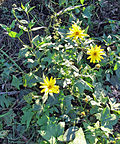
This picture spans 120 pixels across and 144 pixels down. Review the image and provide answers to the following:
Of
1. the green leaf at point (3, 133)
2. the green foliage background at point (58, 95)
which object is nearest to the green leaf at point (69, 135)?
the green foliage background at point (58, 95)

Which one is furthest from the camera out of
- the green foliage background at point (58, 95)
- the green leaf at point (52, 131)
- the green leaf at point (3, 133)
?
the green leaf at point (3, 133)

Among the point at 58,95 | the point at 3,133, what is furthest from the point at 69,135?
the point at 3,133

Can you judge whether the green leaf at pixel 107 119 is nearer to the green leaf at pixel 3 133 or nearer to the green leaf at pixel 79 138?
the green leaf at pixel 79 138

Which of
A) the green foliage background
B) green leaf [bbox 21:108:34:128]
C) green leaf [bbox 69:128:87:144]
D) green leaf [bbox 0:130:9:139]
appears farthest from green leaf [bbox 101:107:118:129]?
green leaf [bbox 0:130:9:139]

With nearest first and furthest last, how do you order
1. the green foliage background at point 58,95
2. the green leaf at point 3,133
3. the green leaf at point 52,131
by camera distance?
the green leaf at point 52,131 → the green foliage background at point 58,95 → the green leaf at point 3,133

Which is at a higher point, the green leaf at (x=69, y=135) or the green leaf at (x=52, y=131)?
the green leaf at (x=52, y=131)

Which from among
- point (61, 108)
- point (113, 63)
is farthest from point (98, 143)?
point (113, 63)

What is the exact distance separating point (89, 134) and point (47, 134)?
1.46 ft

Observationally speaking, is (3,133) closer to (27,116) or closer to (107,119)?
(27,116)

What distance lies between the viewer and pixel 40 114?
189 cm

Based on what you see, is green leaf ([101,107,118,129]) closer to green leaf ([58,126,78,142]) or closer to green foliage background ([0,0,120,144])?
green foliage background ([0,0,120,144])

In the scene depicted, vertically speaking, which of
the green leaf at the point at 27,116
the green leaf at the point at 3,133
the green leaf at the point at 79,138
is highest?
the green leaf at the point at 27,116

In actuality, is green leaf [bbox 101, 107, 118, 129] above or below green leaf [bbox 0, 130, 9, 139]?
above

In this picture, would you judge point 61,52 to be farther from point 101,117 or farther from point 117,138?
point 117,138
